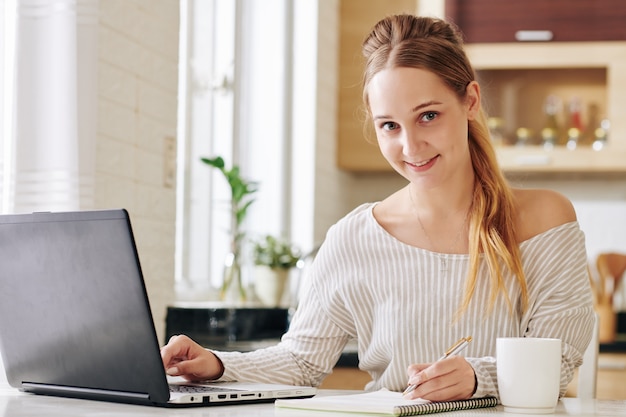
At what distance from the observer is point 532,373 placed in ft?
4.54

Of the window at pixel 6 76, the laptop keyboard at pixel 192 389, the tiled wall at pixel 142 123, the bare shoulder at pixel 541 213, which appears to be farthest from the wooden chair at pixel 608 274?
the laptop keyboard at pixel 192 389

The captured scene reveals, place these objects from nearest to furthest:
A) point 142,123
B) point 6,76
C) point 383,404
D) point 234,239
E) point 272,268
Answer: point 383,404
point 6,76
point 142,123
point 234,239
point 272,268

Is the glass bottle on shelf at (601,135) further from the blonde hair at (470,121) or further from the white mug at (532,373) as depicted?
the white mug at (532,373)

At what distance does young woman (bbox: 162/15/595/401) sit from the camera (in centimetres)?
167

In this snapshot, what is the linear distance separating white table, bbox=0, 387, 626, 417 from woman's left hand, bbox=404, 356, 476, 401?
0.12ft

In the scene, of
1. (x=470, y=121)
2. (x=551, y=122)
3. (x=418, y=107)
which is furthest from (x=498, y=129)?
(x=418, y=107)

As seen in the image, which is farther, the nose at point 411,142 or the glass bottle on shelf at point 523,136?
the glass bottle on shelf at point 523,136

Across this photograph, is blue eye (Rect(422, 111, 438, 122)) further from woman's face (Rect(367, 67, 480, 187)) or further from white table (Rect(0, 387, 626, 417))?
white table (Rect(0, 387, 626, 417))

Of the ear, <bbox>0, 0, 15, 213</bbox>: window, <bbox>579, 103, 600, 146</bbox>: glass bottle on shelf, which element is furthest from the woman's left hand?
<bbox>579, 103, 600, 146</bbox>: glass bottle on shelf

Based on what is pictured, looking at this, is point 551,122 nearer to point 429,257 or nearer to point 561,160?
point 561,160

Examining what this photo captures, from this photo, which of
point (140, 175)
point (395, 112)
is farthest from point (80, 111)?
point (395, 112)

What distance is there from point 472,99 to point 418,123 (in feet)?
0.59

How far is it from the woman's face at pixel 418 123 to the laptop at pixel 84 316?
421mm

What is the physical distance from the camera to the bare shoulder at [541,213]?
175cm
